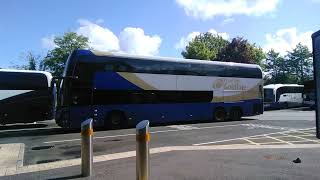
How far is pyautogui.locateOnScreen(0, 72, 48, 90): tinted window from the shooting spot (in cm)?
2573

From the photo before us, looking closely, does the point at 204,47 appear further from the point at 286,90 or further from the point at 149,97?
the point at 149,97

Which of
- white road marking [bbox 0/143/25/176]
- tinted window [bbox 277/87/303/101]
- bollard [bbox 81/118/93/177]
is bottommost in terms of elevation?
white road marking [bbox 0/143/25/176]

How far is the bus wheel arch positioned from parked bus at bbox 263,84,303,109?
876 inches

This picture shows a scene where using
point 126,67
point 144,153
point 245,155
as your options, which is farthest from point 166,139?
point 144,153

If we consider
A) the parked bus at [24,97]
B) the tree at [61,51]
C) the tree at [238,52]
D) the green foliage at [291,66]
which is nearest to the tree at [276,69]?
the green foliage at [291,66]

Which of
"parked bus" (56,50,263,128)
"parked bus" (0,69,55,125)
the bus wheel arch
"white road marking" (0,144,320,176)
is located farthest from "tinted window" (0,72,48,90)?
"white road marking" (0,144,320,176)

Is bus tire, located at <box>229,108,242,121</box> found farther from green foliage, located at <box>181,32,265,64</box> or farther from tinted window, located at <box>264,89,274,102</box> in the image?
green foliage, located at <box>181,32,265,64</box>

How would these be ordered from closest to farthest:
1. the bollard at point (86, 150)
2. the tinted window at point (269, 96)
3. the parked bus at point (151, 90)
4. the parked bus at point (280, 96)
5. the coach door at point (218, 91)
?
the bollard at point (86, 150)
the parked bus at point (151, 90)
the coach door at point (218, 91)
the parked bus at point (280, 96)
the tinted window at point (269, 96)

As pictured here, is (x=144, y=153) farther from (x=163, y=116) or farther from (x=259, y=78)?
(x=259, y=78)

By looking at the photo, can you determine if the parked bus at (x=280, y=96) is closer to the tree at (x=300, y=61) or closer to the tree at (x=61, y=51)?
the tree at (x=61, y=51)

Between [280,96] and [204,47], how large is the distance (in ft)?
100

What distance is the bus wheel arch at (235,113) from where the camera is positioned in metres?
27.6

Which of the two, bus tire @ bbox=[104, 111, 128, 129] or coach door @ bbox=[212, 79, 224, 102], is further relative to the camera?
coach door @ bbox=[212, 79, 224, 102]

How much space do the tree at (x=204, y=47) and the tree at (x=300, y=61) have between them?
51.5ft
